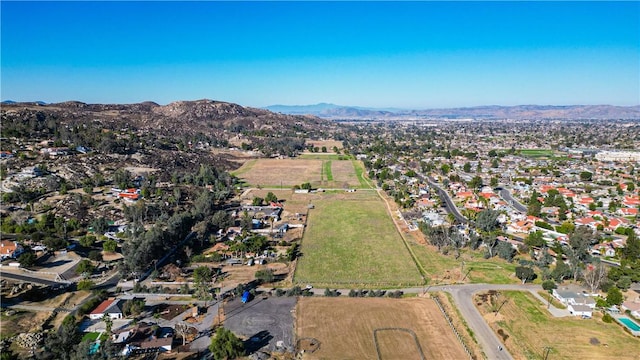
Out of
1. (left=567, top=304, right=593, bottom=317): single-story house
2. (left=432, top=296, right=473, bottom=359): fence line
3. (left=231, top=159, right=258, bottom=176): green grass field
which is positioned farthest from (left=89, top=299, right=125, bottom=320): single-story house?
(left=231, top=159, right=258, bottom=176): green grass field

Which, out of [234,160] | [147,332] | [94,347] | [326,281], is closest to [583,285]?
[326,281]

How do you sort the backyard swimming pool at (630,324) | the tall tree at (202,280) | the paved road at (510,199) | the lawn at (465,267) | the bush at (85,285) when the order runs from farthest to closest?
1. the paved road at (510,199)
2. the lawn at (465,267)
3. the bush at (85,285)
4. the tall tree at (202,280)
5. the backyard swimming pool at (630,324)

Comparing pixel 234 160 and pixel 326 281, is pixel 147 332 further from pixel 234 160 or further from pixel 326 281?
pixel 234 160

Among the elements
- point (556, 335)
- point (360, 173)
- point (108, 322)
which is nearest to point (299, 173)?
point (360, 173)

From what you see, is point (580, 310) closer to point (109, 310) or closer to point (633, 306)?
point (633, 306)

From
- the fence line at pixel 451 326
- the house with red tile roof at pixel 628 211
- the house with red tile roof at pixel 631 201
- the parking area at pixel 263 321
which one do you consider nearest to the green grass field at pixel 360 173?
the house with red tile roof at pixel 628 211

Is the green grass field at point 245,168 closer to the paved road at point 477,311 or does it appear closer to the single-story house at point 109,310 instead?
the single-story house at point 109,310
